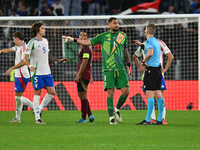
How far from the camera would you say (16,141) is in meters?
6.88

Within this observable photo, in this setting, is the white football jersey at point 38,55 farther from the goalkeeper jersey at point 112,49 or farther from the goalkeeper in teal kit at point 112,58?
the goalkeeper jersey at point 112,49

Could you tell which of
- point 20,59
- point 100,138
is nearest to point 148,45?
point 100,138

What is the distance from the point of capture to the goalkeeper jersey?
9609mm

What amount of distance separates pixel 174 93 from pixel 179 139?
27.5 ft

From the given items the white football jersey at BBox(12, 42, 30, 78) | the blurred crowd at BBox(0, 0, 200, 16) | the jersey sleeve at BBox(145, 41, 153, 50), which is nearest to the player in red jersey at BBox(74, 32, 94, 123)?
the white football jersey at BBox(12, 42, 30, 78)

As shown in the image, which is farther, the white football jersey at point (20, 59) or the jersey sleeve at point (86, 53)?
the white football jersey at point (20, 59)

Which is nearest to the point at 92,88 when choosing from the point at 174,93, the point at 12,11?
the point at 174,93

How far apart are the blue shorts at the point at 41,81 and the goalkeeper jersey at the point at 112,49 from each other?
121 cm

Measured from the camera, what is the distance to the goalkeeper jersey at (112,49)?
31.5 feet

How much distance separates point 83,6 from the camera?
22.5m

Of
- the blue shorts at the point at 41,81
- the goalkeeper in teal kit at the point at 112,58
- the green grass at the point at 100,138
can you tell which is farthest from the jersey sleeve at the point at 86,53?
the green grass at the point at 100,138

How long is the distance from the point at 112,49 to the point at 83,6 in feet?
43.3

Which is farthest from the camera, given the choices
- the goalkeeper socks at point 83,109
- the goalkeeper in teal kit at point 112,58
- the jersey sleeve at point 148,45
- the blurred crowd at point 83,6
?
the blurred crowd at point 83,6

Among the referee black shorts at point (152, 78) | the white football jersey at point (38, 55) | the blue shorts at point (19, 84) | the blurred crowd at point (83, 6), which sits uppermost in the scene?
the blurred crowd at point (83, 6)
